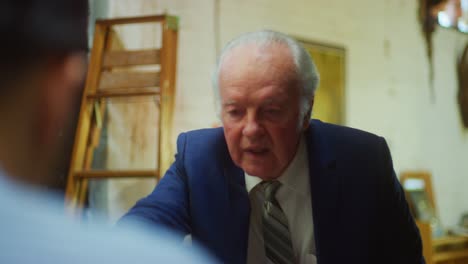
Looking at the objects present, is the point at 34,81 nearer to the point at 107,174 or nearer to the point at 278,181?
the point at 107,174

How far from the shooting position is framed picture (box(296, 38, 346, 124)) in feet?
4.95

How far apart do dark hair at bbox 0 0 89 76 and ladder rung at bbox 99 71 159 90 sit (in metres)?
0.20

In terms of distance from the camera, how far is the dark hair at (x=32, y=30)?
68 centimetres

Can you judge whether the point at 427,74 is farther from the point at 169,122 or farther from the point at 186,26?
the point at 169,122

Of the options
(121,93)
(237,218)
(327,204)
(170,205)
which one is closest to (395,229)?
(327,204)

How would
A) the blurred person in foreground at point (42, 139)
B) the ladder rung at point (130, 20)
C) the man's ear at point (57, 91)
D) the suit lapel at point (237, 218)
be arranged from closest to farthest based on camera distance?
1. the blurred person in foreground at point (42, 139)
2. the suit lapel at point (237, 218)
3. the man's ear at point (57, 91)
4. the ladder rung at point (130, 20)

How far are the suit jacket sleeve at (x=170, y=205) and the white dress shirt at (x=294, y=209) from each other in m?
0.12

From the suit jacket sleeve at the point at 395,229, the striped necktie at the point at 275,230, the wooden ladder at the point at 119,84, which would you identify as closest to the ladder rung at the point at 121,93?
the wooden ladder at the point at 119,84

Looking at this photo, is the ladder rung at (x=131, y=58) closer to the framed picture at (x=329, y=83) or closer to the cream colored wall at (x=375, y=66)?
the cream colored wall at (x=375, y=66)

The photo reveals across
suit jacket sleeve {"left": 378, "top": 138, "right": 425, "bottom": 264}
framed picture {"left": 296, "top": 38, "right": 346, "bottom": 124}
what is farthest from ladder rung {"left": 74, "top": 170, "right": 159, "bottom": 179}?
framed picture {"left": 296, "top": 38, "right": 346, "bottom": 124}

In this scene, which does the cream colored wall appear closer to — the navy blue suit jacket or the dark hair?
the dark hair

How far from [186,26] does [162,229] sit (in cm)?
107

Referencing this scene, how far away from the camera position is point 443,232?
1646 millimetres

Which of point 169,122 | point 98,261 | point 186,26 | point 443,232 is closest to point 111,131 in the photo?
point 169,122
